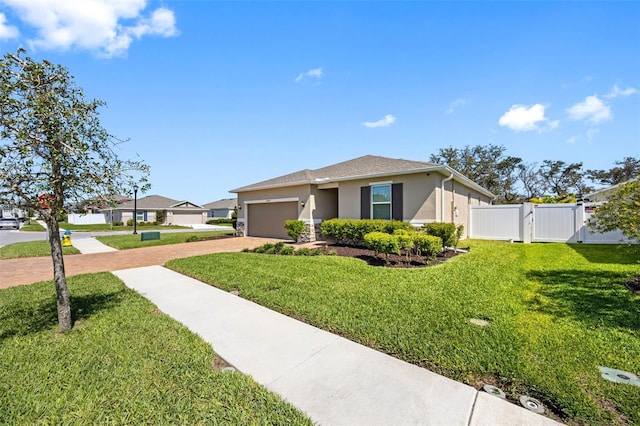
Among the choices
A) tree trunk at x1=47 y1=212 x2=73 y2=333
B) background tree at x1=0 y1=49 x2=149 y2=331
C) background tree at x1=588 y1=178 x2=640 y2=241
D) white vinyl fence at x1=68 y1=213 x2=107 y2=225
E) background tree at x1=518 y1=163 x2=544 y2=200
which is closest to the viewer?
background tree at x1=0 y1=49 x2=149 y2=331

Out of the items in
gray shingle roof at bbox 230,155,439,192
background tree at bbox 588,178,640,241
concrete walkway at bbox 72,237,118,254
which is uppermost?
gray shingle roof at bbox 230,155,439,192

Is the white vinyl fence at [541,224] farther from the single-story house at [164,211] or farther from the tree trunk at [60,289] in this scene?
the single-story house at [164,211]

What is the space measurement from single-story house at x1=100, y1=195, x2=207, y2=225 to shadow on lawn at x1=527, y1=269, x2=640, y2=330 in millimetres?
43343

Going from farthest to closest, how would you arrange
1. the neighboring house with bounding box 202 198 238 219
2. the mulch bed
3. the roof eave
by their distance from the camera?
the neighboring house with bounding box 202 198 238 219 → the roof eave → the mulch bed

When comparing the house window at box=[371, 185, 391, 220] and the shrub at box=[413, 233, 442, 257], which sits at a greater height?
the house window at box=[371, 185, 391, 220]

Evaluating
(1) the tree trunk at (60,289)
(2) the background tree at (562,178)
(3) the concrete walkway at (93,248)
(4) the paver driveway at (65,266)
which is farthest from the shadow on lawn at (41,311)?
(2) the background tree at (562,178)

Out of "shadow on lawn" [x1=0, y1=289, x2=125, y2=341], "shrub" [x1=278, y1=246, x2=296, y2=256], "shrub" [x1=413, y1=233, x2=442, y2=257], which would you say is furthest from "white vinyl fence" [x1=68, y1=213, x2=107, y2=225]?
"shrub" [x1=413, y1=233, x2=442, y2=257]

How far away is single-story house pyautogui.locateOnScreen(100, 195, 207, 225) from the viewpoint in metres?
39.9

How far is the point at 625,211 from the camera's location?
16.8 feet

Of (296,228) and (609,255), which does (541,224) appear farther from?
(296,228)

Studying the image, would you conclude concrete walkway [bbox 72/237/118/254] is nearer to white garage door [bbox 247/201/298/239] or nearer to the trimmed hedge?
white garage door [bbox 247/201/298/239]

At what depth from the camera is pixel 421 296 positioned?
5.02 meters

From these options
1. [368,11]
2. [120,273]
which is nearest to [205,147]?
[120,273]

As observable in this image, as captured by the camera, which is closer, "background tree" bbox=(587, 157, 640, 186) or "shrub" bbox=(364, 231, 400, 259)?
"shrub" bbox=(364, 231, 400, 259)
